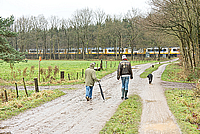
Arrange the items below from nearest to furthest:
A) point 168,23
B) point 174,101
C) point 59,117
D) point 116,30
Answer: point 59,117
point 174,101
point 168,23
point 116,30

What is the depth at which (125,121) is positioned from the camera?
632 cm

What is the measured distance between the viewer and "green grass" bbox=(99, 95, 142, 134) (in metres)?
5.55

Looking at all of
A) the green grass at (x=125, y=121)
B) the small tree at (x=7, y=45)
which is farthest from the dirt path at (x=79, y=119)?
the small tree at (x=7, y=45)

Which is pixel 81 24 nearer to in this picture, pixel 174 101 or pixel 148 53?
pixel 148 53

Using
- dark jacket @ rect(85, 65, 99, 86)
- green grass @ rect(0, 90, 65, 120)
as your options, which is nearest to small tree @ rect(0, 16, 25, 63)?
green grass @ rect(0, 90, 65, 120)

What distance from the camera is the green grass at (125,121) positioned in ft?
18.2

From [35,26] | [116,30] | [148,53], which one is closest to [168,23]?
[116,30]

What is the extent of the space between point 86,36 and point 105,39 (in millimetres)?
6417

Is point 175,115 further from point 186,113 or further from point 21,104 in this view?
point 21,104

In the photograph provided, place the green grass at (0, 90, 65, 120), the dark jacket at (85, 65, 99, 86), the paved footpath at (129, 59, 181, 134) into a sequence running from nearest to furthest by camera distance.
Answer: the paved footpath at (129, 59, 181, 134)
the green grass at (0, 90, 65, 120)
the dark jacket at (85, 65, 99, 86)

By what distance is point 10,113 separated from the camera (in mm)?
7793

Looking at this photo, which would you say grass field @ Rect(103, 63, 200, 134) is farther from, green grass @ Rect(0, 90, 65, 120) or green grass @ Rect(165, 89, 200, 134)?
green grass @ Rect(0, 90, 65, 120)

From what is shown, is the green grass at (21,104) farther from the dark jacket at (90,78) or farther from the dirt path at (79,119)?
the dark jacket at (90,78)

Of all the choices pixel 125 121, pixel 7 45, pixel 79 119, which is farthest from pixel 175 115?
pixel 7 45
